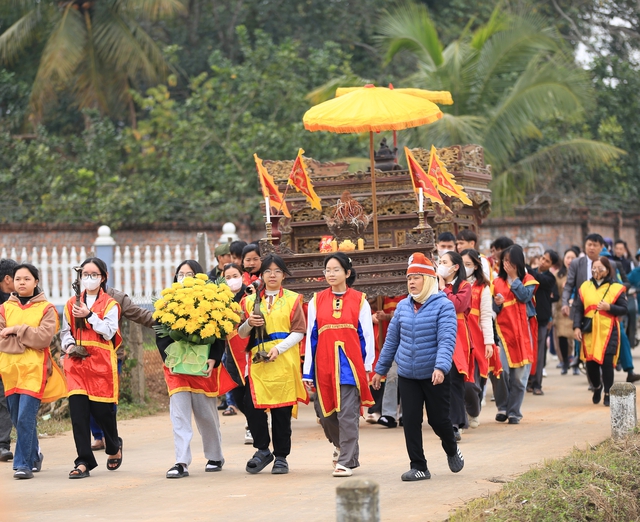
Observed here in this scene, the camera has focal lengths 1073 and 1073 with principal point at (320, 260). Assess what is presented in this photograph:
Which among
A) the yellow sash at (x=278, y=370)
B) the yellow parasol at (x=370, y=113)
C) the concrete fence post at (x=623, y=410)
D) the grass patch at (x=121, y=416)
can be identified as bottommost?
the grass patch at (x=121, y=416)

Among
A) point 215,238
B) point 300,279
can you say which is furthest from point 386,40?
point 300,279

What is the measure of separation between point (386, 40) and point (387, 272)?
13.0 m

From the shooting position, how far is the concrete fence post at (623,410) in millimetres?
8953

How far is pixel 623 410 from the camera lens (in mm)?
8945

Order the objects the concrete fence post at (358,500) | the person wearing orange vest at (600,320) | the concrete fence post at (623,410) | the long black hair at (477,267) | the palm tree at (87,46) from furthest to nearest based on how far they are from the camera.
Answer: the palm tree at (87,46), the person wearing orange vest at (600,320), the long black hair at (477,267), the concrete fence post at (623,410), the concrete fence post at (358,500)

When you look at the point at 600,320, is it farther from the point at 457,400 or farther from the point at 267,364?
the point at 267,364

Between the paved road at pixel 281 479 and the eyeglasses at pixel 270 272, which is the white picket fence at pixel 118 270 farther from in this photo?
the eyeglasses at pixel 270 272

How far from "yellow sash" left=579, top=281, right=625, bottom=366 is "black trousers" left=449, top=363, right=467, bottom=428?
2.84m

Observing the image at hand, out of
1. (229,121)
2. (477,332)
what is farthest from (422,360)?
(229,121)

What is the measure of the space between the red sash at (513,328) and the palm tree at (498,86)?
951cm

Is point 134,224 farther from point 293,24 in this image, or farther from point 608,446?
point 608,446

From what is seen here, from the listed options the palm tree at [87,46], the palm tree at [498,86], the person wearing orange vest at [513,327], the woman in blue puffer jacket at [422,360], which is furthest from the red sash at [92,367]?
the palm tree at [87,46]

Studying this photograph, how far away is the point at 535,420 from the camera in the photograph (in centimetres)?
1112

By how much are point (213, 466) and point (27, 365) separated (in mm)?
1691
